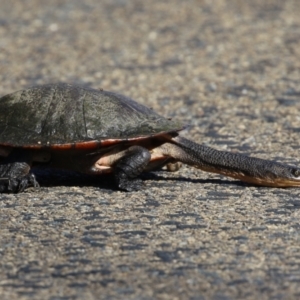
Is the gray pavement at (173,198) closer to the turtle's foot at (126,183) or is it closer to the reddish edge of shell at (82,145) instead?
the turtle's foot at (126,183)

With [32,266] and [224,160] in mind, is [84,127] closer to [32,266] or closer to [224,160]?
[224,160]

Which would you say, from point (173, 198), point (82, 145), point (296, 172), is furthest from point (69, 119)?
point (296, 172)

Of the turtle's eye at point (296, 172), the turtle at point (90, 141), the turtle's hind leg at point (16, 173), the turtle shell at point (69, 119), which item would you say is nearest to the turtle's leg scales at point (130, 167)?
the turtle at point (90, 141)

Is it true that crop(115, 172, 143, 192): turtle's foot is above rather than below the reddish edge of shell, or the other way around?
below

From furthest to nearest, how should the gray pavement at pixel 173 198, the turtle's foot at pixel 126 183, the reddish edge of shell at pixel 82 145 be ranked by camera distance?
1. the turtle's foot at pixel 126 183
2. the reddish edge of shell at pixel 82 145
3. the gray pavement at pixel 173 198

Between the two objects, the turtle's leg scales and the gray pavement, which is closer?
the gray pavement

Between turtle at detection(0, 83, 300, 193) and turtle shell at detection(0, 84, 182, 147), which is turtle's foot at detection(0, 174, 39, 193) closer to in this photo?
turtle at detection(0, 83, 300, 193)

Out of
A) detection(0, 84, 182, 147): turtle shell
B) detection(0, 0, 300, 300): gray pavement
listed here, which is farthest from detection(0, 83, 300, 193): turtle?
detection(0, 0, 300, 300): gray pavement

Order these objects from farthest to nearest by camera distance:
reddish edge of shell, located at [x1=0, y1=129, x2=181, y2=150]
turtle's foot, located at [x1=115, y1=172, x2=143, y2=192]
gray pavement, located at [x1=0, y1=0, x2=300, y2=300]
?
1. turtle's foot, located at [x1=115, y1=172, x2=143, y2=192]
2. reddish edge of shell, located at [x1=0, y1=129, x2=181, y2=150]
3. gray pavement, located at [x1=0, y1=0, x2=300, y2=300]
